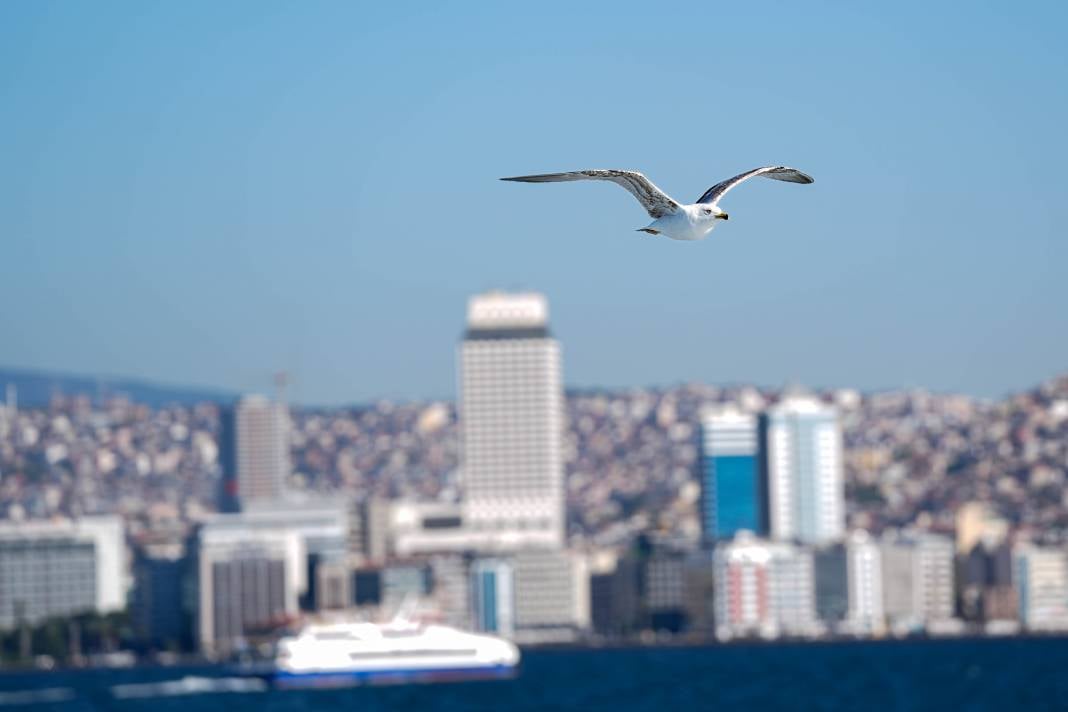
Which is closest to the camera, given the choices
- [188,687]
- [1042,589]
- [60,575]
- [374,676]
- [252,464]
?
[374,676]

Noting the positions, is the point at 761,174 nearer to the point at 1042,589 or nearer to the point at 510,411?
the point at 1042,589

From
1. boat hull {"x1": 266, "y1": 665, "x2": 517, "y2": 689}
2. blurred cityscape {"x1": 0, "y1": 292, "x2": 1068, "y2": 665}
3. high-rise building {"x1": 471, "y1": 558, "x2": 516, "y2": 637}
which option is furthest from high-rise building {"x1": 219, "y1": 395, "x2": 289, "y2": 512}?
boat hull {"x1": 266, "y1": 665, "x2": 517, "y2": 689}

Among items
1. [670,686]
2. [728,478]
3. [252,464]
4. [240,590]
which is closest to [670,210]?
[670,686]

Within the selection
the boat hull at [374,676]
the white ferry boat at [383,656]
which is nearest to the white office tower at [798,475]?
the white ferry boat at [383,656]

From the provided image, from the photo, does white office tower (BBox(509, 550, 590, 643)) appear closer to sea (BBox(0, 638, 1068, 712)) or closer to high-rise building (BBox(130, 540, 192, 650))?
sea (BBox(0, 638, 1068, 712))

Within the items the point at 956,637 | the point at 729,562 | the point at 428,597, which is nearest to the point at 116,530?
the point at 428,597

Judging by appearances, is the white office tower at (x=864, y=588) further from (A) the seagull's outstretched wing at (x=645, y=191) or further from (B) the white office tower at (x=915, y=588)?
(A) the seagull's outstretched wing at (x=645, y=191)

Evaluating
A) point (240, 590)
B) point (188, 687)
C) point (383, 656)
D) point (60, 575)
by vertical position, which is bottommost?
point (188, 687)
